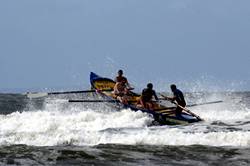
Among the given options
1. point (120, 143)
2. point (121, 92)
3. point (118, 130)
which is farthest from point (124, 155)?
point (121, 92)

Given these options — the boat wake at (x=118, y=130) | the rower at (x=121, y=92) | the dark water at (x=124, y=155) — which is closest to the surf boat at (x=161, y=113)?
the rower at (x=121, y=92)

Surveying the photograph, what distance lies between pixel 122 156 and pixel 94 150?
1252 mm

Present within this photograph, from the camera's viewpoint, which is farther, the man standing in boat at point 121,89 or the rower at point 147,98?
the man standing in boat at point 121,89

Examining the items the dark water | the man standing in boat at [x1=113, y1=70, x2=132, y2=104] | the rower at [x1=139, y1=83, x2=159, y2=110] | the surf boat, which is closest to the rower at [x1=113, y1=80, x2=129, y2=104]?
the man standing in boat at [x1=113, y1=70, x2=132, y2=104]

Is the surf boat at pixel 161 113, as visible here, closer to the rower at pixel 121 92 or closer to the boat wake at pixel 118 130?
the rower at pixel 121 92

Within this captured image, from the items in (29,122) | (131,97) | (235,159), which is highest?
(131,97)

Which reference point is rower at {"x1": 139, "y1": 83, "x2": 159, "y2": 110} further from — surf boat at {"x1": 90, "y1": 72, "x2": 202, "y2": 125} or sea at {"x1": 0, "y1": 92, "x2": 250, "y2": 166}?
sea at {"x1": 0, "y1": 92, "x2": 250, "y2": 166}

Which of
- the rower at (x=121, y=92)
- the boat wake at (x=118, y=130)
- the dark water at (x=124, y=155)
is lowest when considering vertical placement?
the dark water at (x=124, y=155)

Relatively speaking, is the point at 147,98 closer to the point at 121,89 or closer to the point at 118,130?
the point at 121,89

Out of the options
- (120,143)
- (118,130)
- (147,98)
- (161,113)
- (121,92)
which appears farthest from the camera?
(121,92)

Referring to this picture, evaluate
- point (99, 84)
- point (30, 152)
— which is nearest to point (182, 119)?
point (30, 152)

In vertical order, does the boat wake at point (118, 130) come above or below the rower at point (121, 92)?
below

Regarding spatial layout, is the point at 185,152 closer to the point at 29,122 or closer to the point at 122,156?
the point at 122,156

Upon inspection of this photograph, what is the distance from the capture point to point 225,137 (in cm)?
1623
